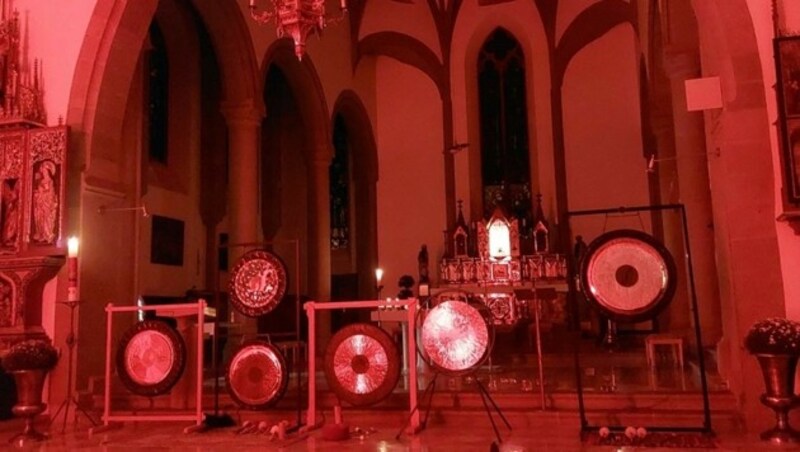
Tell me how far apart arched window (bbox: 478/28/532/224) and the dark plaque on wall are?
637cm

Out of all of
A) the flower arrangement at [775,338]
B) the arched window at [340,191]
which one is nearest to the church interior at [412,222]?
the flower arrangement at [775,338]

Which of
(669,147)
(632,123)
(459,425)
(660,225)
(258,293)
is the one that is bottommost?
(459,425)

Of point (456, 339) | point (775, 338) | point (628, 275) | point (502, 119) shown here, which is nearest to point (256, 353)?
point (456, 339)

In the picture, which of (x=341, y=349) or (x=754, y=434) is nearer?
(x=754, y=434)

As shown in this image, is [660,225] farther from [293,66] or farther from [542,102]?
[293,66]

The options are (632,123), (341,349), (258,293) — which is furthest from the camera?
(632,123)

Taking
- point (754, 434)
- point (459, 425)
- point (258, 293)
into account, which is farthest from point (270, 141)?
point (754, 434)

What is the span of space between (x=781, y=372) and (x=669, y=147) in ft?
22.5

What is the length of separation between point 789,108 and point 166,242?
9898mm

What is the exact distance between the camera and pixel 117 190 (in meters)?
7.30

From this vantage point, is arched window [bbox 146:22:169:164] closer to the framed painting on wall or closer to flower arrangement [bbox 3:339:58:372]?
flower arrangement [bbox 3:339:58:372]

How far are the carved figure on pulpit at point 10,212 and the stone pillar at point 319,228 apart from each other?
6.94 metres

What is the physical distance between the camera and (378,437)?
5.41m

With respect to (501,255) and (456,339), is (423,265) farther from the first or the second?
(456,339)
